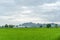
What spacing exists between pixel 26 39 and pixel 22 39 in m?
0.31

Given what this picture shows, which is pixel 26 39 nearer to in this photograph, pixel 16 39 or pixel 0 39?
pixel 16 39

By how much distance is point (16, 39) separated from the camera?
12.3 meters

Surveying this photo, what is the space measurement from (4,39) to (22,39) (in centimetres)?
138

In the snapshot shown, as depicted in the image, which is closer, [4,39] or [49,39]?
[4,39]

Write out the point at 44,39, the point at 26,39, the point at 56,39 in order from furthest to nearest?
the point at 56,39
the point at 44,39
the point at 26,39

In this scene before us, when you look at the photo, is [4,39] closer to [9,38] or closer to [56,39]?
[9,38]

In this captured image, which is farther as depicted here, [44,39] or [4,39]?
[44,39]

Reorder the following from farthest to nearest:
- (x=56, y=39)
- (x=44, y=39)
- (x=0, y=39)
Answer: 1. (x=56, y=39)
2. (x=44, y=39)
3. (x=0, y=39)

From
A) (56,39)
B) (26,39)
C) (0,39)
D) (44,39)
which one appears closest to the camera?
(0,39)

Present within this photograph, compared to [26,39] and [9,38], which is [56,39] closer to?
[26,39]

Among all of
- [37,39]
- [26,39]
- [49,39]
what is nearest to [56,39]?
[49,39]

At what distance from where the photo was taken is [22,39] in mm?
12695

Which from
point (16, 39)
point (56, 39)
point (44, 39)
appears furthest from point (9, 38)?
point (56, 39)

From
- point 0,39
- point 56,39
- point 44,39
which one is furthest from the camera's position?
point 56,39
